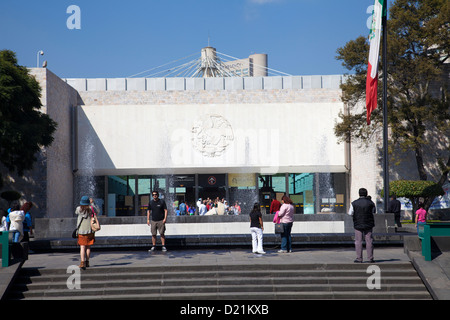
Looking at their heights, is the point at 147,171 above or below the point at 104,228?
A: above

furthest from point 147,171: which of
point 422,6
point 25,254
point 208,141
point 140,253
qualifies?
point 25,254

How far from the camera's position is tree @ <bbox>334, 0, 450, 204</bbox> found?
27078mm

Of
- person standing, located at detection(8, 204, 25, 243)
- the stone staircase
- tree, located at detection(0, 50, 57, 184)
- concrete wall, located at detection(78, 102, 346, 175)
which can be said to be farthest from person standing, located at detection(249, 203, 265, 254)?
concrete wall, located at detection(78, 102, 346, 175)

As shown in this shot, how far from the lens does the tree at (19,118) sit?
23.8 meters

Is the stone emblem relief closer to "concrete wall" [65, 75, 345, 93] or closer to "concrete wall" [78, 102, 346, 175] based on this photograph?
"concrete wall" [78, 102, 346, 175]

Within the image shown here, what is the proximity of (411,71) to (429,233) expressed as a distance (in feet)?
60.7

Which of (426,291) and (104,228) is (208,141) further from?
(426,291)

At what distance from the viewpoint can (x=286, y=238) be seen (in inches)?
563

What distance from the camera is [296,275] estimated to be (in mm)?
10734

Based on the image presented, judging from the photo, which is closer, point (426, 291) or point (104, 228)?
point (426, 291)

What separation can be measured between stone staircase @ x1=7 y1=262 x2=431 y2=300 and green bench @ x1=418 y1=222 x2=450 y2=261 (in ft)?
1.59

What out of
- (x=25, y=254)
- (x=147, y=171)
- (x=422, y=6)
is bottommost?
(x=25, y=254)

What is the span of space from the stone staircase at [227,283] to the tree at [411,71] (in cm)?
1767
